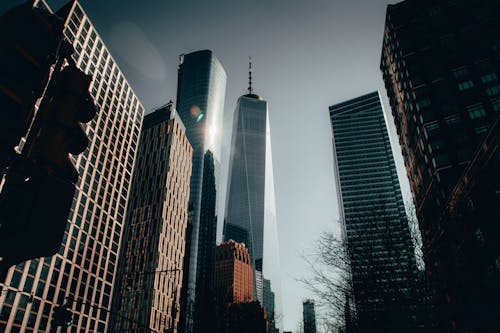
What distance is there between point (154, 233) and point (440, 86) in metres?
78.4

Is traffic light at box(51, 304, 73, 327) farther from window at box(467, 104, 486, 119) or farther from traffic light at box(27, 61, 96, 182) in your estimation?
window at box(467, 104, 486, 119)

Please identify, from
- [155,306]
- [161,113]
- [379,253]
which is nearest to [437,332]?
[379,253]

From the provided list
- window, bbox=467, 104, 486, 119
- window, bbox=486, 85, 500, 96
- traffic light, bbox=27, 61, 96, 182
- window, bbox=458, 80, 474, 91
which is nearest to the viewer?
traffic light, bbox=27, 61, 96, 182

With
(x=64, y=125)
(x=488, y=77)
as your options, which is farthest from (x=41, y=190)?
(x=488, y=77)

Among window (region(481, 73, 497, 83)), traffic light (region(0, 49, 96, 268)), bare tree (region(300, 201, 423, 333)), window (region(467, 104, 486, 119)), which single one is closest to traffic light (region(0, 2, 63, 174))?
traffic light (region(0, 49, 96, 268))

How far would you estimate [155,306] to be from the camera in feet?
282

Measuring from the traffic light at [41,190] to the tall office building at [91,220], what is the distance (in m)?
60.8

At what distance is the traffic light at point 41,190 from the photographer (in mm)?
3686

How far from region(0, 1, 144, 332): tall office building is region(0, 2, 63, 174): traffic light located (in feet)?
196

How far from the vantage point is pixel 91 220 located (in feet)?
240

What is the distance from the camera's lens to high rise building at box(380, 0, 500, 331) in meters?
61.0

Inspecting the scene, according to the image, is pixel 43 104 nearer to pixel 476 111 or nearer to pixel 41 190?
pixel 41 190

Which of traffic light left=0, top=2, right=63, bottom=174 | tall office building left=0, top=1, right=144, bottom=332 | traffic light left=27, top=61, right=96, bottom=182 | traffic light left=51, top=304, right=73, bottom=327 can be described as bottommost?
traffic light left=51, top=304, right=73, bottom=327

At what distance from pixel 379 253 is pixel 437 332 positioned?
5.63 meters
